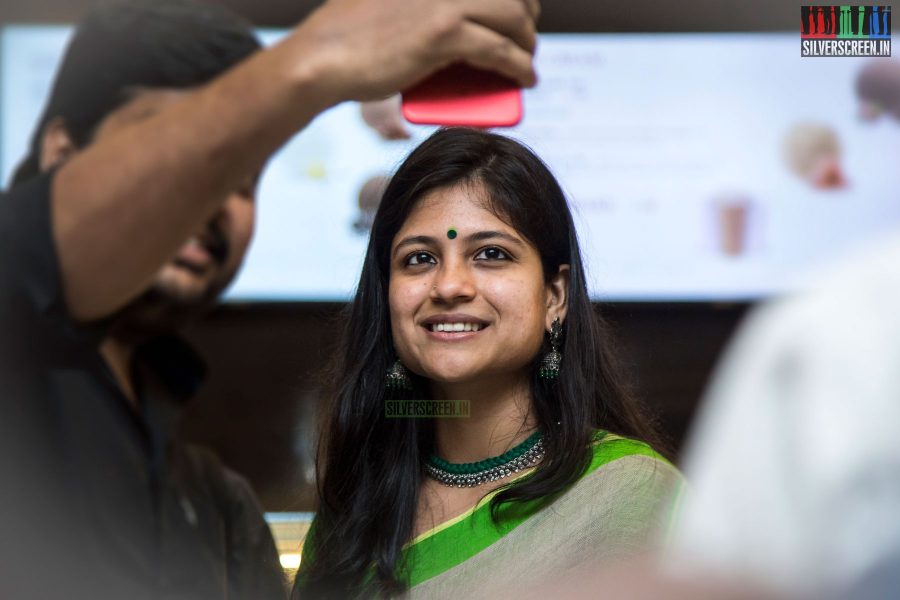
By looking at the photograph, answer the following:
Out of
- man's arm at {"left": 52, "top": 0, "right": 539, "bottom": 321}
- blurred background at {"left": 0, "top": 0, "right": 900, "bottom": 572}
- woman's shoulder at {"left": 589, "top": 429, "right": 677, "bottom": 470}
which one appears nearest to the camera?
man's arm at {"left": 52, "top": 0, "right": 539, "bottom": 321}

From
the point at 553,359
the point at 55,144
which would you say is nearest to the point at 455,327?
the point at 553,359

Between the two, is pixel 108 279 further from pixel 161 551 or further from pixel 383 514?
pixel 383 514

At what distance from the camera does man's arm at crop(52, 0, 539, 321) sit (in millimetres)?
725

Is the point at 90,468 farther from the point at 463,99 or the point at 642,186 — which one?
the point at 642,186

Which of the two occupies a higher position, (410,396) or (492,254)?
(492,254)

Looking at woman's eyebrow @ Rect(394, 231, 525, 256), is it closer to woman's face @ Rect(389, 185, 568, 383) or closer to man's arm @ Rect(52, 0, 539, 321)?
woman's face @ Rect(389, 185, 568, 383)

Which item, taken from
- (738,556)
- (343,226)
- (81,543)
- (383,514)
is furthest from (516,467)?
(738,556)

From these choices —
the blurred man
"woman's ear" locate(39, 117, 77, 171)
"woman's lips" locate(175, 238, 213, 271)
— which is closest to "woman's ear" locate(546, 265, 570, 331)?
the blurred man

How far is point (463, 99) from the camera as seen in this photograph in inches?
31.3

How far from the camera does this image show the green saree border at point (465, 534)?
0.94 m

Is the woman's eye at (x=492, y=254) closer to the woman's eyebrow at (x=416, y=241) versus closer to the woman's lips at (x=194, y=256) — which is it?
the woman's eyebrow at (x=416, y=241)

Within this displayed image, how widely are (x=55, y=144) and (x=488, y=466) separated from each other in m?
0.50

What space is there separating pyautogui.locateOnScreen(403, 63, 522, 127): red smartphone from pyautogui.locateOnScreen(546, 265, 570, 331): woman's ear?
0.62 feet

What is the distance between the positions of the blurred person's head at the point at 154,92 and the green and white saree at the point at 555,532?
34cm
